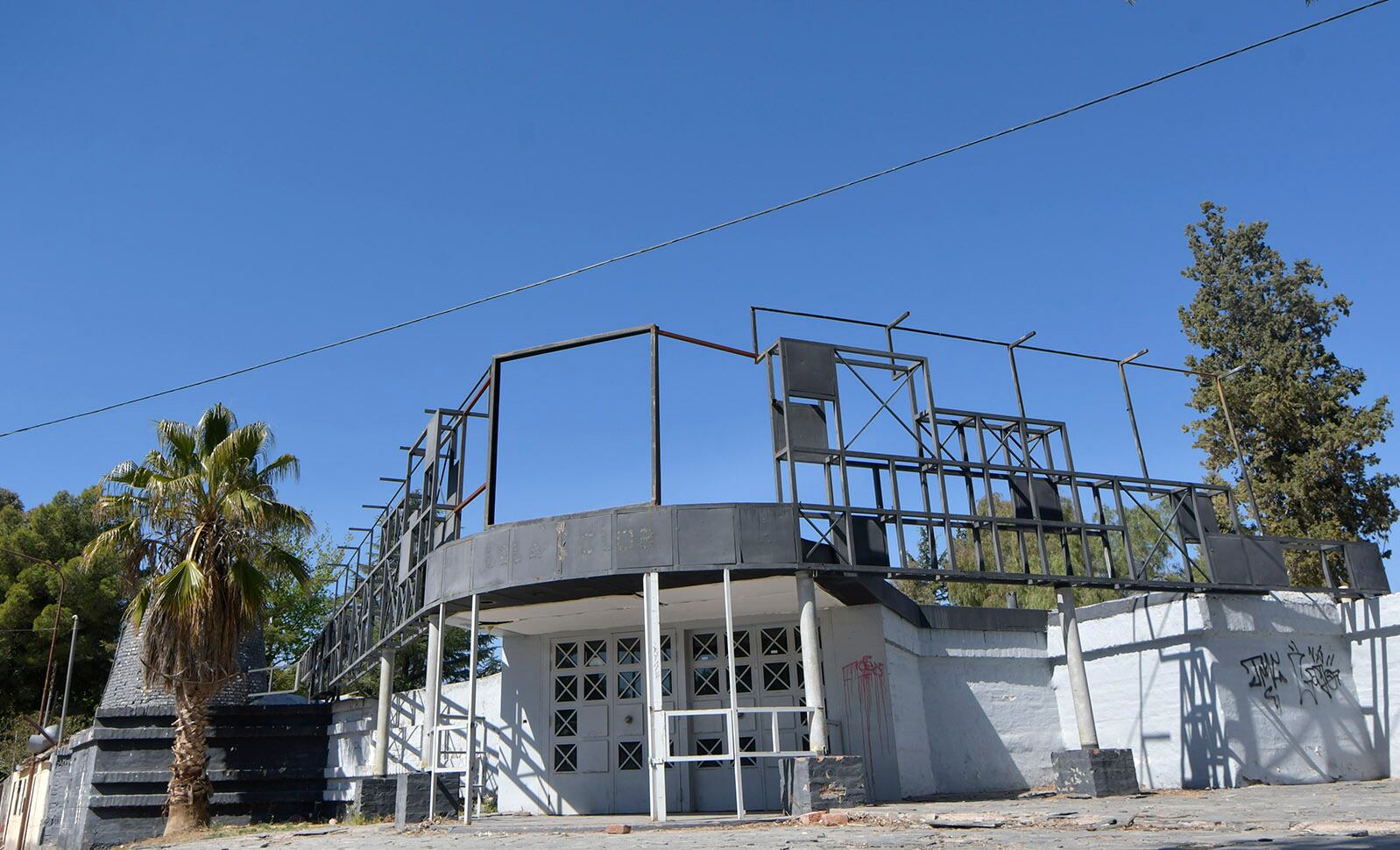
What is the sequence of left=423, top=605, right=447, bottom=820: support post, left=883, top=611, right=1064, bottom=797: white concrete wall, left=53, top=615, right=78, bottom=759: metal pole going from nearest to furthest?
left=423, top=605, right=447, bottom=820: support post, left=883, top=611, right=1064, bottom=797: white concrete wall, left=53, top=615, right=78, bottom=759: metal pole

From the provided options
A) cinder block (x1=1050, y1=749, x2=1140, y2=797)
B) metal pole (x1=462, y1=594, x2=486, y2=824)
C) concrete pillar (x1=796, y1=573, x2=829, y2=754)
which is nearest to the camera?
concrete pillar (x1=796, y1=573, x2=829, y2=754)

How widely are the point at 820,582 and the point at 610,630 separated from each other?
4.74m

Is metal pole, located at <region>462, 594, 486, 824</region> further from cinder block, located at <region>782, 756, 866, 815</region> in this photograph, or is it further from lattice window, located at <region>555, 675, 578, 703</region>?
cinder block, located at <region>782, 756, 866, 815</region>

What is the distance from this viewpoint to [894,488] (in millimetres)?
14344

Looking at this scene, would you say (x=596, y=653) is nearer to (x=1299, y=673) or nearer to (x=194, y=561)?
(x=194, y=561)

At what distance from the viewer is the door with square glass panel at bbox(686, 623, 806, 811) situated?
53.4 ft

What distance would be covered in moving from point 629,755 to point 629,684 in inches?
46.3

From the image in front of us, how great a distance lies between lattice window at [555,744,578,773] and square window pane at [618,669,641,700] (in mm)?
1222

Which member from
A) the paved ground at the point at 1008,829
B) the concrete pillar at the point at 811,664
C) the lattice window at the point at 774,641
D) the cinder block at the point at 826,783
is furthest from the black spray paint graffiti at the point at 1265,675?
the concrete pillar at the point at 811,664

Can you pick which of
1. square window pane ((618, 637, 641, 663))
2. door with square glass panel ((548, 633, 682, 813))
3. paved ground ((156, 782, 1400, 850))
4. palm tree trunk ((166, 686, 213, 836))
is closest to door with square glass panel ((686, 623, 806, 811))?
door with square glass panel ((548, 633, 682, 813))

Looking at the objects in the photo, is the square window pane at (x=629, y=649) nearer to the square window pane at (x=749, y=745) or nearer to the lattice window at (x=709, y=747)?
the lattice window at (x=709, y=747)

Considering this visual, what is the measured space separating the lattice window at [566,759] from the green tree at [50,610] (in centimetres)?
2614

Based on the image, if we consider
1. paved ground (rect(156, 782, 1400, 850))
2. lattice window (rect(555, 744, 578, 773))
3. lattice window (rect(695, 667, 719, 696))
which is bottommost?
paved ground (rect(156, 782, 1400, 850))

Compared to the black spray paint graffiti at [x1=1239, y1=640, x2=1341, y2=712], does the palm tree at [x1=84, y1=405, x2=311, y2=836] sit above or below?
above
